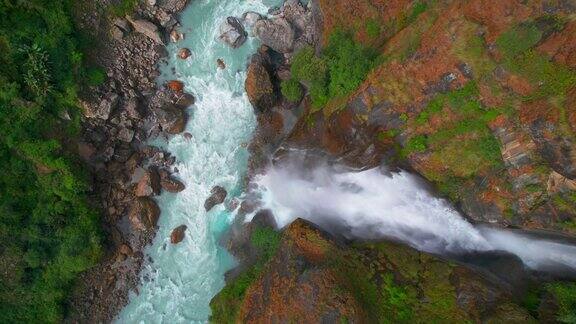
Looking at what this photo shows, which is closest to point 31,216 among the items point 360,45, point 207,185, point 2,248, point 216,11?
point 2,248

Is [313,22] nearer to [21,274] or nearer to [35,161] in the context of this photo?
[35,161]

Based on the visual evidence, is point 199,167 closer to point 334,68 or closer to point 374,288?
point 334,68

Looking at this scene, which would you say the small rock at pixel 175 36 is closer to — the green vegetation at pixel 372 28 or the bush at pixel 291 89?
the bush at pixel 291 89

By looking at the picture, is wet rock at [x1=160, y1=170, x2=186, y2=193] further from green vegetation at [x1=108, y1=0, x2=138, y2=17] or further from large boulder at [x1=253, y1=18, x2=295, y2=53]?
large boulder at [x1=253, y1=18, x2=295, y2=53]

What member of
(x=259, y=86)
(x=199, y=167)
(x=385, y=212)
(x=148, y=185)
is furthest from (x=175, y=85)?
(x=385, y=212)

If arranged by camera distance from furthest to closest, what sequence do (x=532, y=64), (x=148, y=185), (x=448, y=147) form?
(x=148, y=185)
(x=448, y=147)
(x=532, y=64)

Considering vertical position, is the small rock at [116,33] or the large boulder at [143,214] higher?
the small rock at [116,33]

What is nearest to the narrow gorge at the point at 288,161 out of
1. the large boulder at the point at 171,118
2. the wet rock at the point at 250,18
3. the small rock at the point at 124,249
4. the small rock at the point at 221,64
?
the large boulder at the point at 171,118
